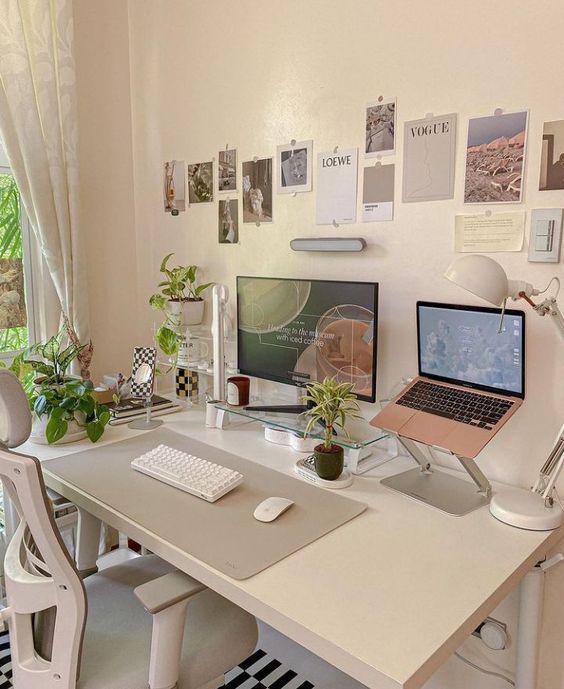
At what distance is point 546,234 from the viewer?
53.2 inches

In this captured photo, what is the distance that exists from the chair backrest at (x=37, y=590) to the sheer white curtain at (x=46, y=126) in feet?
3.22

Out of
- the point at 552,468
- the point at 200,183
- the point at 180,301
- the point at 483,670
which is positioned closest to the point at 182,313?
the point at 180,301

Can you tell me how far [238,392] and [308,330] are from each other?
32 centimetres

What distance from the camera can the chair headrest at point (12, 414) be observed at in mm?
1301

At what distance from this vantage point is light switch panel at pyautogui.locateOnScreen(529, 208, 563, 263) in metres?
1.34

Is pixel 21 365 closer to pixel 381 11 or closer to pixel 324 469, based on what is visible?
pixel 324 469

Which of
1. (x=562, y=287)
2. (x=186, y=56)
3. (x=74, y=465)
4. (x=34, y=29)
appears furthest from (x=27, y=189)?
(x=562, y=287)

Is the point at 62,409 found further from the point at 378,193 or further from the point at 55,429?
the point at 378,193

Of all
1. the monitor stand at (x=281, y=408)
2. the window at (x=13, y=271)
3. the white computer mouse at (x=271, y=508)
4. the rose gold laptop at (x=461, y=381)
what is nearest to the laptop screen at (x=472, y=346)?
the rose gold laptop at (x=461, y=381)

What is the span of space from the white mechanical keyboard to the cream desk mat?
0.06 ft

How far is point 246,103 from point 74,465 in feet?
4.37

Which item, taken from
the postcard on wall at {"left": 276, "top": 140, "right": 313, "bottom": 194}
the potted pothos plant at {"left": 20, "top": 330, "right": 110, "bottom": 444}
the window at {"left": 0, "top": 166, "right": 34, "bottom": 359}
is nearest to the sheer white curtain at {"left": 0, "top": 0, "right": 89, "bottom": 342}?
the window at {"left": 0, "top": 166, "right": 34, "bottom": 359}

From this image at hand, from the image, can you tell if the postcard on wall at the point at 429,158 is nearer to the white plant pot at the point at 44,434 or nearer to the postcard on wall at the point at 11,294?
the white plant pot at the point at 44,434

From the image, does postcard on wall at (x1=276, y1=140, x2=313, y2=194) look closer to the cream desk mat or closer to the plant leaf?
the cream desk mat
